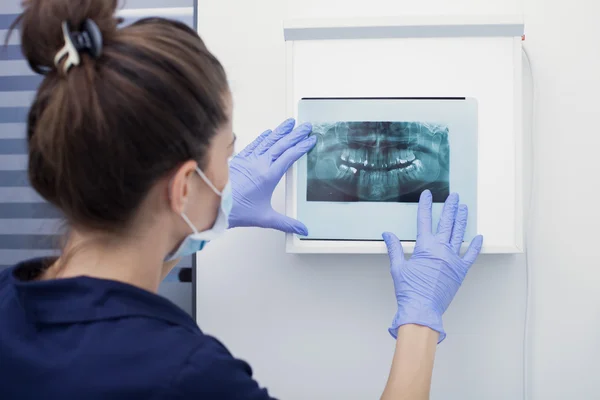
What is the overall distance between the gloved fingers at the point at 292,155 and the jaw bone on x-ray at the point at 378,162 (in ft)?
0.08

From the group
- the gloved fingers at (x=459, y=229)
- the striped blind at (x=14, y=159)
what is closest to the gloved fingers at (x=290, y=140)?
the gloved fingers at (x=459, y=229)

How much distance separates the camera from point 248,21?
1261 millimetres

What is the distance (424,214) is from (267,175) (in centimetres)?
33

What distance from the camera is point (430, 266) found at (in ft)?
3.30

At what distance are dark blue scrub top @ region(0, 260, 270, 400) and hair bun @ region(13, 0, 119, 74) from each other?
29cm

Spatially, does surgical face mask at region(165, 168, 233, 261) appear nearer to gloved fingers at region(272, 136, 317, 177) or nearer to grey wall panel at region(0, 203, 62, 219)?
gloved fingers at region(272, 136, 317, 177)

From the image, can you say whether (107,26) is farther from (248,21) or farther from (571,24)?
(571,24)

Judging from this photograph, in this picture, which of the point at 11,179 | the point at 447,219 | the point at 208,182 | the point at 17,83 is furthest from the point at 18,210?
the point at 447,219

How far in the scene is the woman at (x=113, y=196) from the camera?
2.02 ft

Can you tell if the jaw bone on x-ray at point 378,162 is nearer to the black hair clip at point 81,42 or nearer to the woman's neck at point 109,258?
the woman's neck at point 109,258

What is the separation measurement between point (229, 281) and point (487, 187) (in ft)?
2.10

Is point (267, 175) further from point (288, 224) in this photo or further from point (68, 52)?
point (68, 52)

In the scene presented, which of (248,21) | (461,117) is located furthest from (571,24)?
(248,21)

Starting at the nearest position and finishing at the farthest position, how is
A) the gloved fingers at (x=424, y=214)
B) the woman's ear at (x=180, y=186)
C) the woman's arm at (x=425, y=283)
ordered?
1. the woman's ear at (x=180, y=186)
2. the woman's arm at (x=425, y=283)
3. the gloved fingers at (x=424, y=214)
